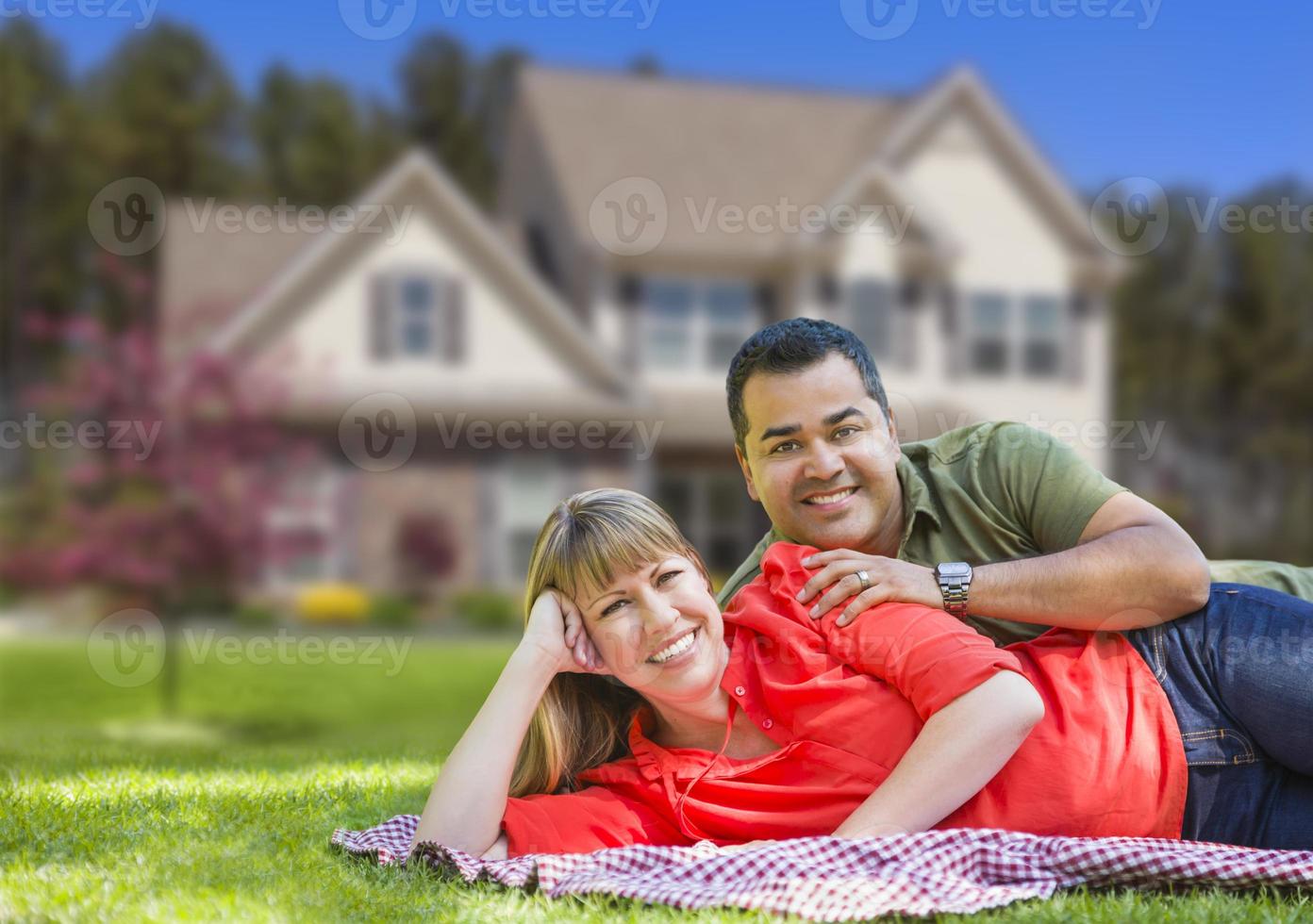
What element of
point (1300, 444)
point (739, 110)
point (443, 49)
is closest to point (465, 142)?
point (443, 49)

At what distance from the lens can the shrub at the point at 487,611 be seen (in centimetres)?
1680

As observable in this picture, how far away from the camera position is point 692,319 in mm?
18219

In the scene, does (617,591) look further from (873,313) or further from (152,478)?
(873,313)

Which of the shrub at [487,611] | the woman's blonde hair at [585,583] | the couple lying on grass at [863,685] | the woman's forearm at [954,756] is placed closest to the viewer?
the woman's forearm at [954,756]

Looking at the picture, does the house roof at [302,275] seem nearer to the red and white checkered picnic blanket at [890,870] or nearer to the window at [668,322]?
the window at [668,322]

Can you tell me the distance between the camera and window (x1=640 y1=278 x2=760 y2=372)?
18.2 metres

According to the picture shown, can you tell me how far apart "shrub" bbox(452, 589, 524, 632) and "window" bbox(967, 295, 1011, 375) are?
729 cm

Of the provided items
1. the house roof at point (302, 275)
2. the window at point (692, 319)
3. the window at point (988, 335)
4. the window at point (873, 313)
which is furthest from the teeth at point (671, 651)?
the window at point (988, 335)

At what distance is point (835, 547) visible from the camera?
3533mm

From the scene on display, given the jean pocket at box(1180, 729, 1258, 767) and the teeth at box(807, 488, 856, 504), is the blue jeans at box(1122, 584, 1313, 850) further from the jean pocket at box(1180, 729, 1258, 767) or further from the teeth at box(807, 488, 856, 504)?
the teeth at box(807, 488, 856, 504)

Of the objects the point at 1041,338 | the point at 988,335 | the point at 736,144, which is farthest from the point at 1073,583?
the point at 736,144

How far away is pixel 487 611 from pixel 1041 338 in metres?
8.77

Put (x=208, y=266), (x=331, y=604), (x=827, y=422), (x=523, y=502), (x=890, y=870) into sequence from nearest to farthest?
(x=890, y=870)
(x=827, y=422)
(x=331, y=604)
(x=523, y=502)
(x=208, y=266)

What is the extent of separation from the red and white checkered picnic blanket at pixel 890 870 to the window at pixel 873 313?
15804 millimetres
